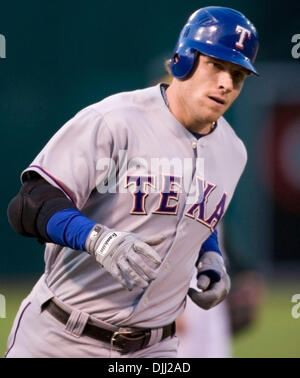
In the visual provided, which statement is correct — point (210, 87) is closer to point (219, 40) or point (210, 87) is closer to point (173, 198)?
point (219, 40)

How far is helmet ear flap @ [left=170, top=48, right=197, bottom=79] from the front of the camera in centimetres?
332

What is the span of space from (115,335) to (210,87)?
3.01 ft

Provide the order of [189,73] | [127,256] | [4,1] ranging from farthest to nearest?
[4,1] → [189,73] → [127,256]

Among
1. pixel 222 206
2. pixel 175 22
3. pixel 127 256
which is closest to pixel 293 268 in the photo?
pixel 175 22

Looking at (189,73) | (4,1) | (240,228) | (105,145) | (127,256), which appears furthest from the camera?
(240,228)

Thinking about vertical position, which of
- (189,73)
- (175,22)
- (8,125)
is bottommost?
(8,125)

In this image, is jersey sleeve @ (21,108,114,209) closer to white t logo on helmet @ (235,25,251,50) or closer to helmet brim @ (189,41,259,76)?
helmet brim @ (189,41,259,76)

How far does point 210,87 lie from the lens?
3.27 m

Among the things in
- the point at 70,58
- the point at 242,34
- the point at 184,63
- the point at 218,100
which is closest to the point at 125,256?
the point at 218,100

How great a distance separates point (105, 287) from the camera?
3236 mm

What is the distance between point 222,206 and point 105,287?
0.56 metres

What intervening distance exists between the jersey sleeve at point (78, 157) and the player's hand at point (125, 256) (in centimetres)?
28

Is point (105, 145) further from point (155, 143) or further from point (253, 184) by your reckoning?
point (253, 184)

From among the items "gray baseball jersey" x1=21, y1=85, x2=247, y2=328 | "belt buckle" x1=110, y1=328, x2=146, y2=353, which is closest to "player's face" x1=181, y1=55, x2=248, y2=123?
"gray baseball jersey" x1=21, y1=85, x2=247, y2=328
